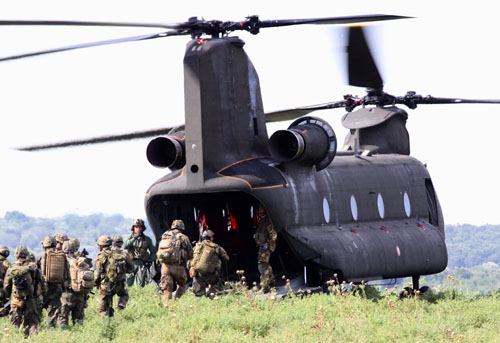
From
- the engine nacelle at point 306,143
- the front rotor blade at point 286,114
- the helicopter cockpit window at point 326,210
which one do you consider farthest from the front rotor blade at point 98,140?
the helicopter cockpit window at point 326,210

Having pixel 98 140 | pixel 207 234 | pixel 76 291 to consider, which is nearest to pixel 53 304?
pixel 76 291

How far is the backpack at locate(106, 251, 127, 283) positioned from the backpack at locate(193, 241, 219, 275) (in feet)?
6.45

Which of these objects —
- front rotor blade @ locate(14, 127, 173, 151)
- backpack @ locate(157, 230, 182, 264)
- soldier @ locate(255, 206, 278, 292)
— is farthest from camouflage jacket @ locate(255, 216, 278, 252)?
front rotor blade @ locate(14, 127, 173, 151)

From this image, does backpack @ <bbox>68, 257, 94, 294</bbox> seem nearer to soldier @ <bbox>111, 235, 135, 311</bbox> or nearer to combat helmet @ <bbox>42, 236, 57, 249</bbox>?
combat helmet @ <bbox>42, 236, 57, 249</bbox>

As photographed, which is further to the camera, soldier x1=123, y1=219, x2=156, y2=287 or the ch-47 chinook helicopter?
soldier x1=123, y1=219, x2=156, y2=287

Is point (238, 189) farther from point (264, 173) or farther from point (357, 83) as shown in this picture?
point (357, 83)

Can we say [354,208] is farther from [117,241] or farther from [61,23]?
[61,23]

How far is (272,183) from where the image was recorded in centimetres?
1964

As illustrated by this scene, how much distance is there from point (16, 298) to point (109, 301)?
1.87 m

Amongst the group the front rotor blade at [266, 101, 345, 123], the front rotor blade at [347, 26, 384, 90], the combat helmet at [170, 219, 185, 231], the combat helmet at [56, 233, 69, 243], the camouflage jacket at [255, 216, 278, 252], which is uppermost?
the front rotor blade at [347, 26, 384, 90]

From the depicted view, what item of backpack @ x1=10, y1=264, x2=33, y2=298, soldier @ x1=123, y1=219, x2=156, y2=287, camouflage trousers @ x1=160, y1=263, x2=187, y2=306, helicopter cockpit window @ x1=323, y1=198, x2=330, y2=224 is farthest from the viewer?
soldier @ x1=123, y1=219, x2=156, y2=287

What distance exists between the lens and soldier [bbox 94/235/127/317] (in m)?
17.9

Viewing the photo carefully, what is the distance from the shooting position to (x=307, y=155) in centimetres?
2017

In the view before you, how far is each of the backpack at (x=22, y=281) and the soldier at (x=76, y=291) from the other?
95 centimetres
